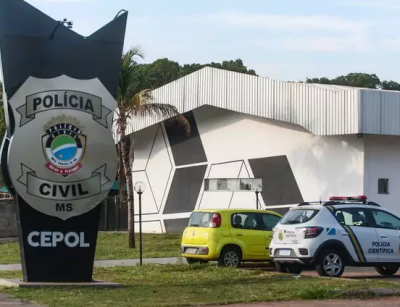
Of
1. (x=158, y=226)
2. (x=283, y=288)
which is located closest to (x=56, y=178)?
(x=283, y=288)

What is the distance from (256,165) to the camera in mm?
32812

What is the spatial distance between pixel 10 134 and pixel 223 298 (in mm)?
5358

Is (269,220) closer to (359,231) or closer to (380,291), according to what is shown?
(359,231)

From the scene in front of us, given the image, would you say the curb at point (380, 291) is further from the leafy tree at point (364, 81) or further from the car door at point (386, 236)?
the leafy tree at point (364, 81)

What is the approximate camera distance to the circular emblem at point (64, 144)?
53.3 feet

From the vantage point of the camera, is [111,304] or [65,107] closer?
[111,304]

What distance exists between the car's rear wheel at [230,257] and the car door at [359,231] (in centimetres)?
338

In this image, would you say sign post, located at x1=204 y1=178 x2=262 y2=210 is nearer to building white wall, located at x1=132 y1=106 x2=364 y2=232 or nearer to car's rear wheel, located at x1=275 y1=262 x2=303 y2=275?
building white wall, located at x1=132 y1=106 x2=364 y2=232

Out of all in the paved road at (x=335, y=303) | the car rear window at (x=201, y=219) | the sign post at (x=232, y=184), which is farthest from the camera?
the sign post at (x=232, y=184)

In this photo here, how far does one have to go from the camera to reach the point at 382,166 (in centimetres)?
2895

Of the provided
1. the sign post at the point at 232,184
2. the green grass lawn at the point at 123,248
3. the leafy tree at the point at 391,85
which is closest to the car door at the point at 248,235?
the green grass lawn at the point at 123,248

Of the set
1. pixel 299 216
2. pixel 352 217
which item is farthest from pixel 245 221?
pixel 352 217

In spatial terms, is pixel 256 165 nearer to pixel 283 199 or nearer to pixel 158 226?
pixel 283 199

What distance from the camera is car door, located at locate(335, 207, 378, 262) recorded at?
18.0 meters
